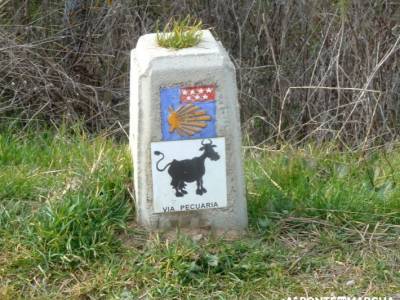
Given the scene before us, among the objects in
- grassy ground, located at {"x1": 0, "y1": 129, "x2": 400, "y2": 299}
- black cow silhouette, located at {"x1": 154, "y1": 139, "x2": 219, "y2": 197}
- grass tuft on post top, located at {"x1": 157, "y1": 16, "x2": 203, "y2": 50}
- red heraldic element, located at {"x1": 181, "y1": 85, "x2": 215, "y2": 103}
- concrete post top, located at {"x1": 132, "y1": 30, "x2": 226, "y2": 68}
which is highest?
grass tuft on post top, located at {"x1": 157, "y1": 16, "x2": 203, "y2": 50}

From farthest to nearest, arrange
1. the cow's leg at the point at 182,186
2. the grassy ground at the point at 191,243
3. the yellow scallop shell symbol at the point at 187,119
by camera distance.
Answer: the cow's leg at the point at 182,186 → the yellow scallop shell symbol at the point at 187,119 → the grassy ground at the point at 191,243

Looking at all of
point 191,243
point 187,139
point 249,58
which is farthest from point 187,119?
point 249,58

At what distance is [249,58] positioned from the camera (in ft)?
27.9

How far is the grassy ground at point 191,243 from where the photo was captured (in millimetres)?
3971

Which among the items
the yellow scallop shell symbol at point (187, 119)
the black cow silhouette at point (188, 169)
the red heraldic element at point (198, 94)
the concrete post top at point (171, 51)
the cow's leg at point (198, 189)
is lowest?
the cow's leg at point (198, 189)

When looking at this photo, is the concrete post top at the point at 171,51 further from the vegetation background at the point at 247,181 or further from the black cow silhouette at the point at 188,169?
the vegetation background at the point at 247,181

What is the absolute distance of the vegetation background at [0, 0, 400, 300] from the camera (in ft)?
13.2

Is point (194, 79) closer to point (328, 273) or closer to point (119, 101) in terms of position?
point (328, 273)

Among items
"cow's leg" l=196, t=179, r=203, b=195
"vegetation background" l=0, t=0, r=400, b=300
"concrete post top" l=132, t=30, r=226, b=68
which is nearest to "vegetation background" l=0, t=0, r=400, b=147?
"vegetation background" l=0, t=0, r=400, b=300

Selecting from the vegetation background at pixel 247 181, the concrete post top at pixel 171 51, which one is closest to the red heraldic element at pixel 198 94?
the concrete post top at pixel 171 51

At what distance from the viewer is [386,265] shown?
413 centimetres

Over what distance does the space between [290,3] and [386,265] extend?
4537 millimetres

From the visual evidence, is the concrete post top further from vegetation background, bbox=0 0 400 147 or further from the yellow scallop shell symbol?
vegetation background, bbox=0 0 400 147

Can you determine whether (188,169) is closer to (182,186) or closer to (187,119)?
(182,186)
